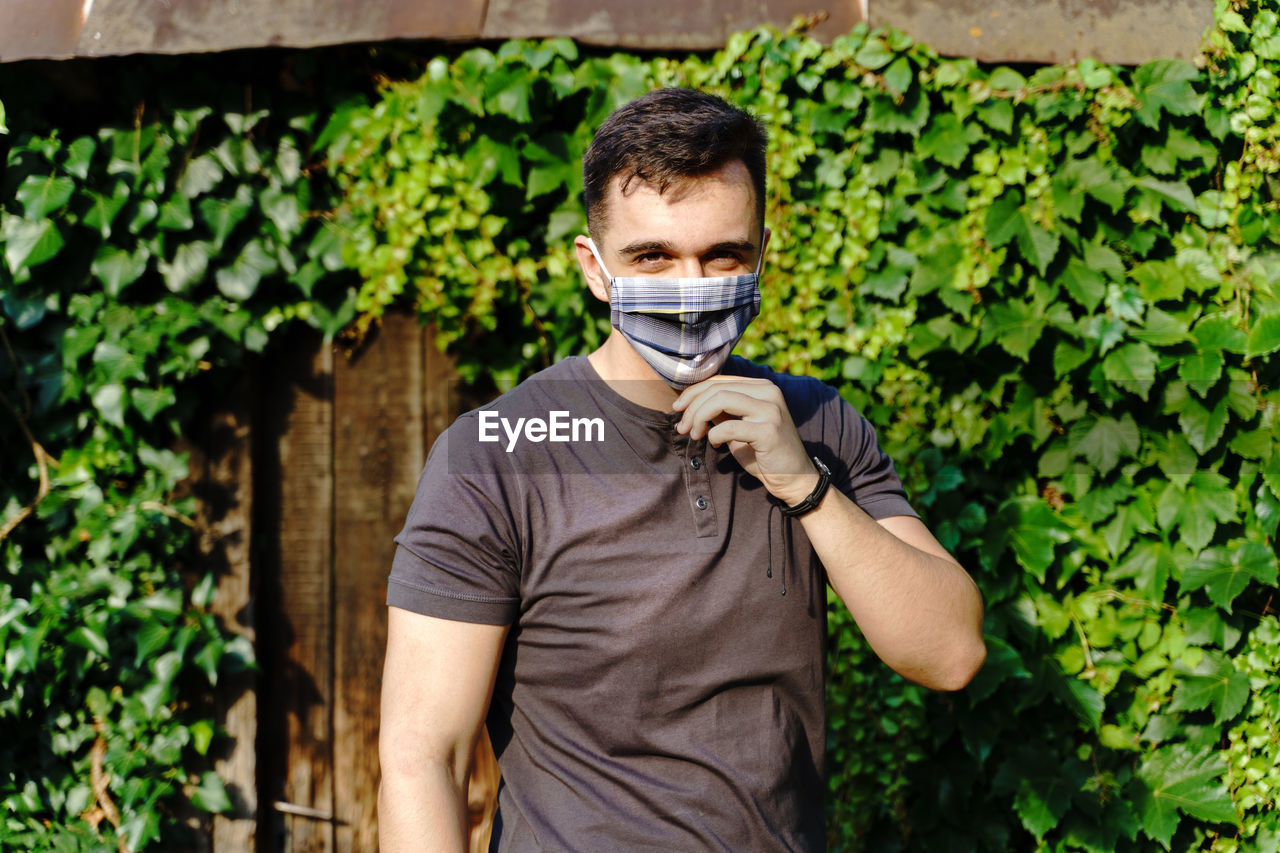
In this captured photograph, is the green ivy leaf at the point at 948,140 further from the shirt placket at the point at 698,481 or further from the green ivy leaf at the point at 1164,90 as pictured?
the shirt placket at the point at 698,481

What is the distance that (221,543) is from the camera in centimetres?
299

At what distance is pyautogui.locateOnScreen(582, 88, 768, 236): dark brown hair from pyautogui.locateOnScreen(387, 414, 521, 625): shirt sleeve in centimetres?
48

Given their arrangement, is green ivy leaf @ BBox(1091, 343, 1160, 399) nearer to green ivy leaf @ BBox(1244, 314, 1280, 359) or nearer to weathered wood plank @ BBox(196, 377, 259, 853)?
green ivy leaf @ BBox(1244, 314, 1280, 359)

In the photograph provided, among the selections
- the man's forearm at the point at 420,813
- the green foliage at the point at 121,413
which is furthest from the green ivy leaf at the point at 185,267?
the man's forearm at the point at 420,813

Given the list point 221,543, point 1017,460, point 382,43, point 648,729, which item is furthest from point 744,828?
point 382,43

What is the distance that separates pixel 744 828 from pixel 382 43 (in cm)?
248

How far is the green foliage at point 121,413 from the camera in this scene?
281 cm

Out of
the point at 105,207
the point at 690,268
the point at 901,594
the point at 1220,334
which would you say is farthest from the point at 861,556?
the point at 105,207

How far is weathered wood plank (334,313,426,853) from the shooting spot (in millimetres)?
3045

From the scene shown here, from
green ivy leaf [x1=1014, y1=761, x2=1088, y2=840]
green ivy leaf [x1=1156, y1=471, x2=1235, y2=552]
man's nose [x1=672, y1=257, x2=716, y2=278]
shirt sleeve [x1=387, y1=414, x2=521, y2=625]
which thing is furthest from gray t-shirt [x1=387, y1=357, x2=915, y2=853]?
green ivy leaf [x1=1156, y1=471, x2=1235, y2=552]

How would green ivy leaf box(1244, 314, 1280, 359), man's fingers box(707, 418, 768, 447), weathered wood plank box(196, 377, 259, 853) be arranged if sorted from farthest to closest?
weathered wood plank box(196, 377, 259, 853), green ivy leaf box(1244, 314, 1280, 359), man's fingers box(707, 418, 768, 447)

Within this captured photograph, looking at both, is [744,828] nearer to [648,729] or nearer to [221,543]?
[648,729]

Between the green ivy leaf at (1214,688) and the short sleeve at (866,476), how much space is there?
1.68m

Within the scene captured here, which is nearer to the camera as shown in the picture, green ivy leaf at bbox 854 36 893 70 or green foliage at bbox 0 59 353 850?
green ivy leaf at bbox 854 36 893 70
